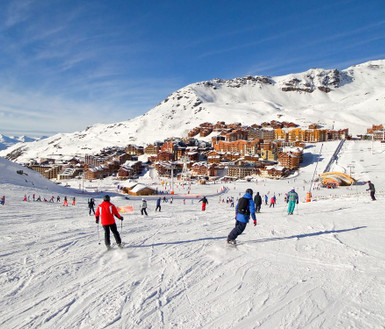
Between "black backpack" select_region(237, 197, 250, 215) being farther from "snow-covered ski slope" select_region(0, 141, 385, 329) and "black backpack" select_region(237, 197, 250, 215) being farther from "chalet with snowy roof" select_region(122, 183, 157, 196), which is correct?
"chalet with snowy roof" select_region(122, 183, 157, 196)

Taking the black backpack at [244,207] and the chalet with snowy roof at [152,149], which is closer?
the black backpack at [244,207]

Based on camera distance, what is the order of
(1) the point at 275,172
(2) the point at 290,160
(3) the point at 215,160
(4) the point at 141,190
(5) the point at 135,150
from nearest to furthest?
(4) the point at 141,190 → (1) the point at 275,172 → (2) the point at 290,160 → (3) the point at 215,160 → (5) the point at 135,150

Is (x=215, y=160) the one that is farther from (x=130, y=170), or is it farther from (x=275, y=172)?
(x=130, y=170)

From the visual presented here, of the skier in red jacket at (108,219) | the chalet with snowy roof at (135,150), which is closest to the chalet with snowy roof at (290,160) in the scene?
the chalet with snowy roof at (135,150)

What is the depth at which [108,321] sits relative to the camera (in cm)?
241

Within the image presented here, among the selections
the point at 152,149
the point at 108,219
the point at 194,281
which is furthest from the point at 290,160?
the point at 194,281

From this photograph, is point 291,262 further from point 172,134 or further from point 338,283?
point 172,134

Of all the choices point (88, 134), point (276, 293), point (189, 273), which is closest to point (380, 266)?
point (276, 293)

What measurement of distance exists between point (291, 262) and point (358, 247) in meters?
1.67

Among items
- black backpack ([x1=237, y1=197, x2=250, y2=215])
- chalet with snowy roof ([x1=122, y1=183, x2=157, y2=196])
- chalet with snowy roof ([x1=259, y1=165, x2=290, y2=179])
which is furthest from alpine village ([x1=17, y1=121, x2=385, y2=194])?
black backpack ([x1=237, y1=197, x2=250, y2=215])

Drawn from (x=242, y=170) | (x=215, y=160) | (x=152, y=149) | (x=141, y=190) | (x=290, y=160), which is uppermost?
(x=152, y=149)

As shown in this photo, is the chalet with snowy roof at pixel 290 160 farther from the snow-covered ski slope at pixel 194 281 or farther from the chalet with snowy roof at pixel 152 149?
the snow-covered ski slope at pixel 194 281

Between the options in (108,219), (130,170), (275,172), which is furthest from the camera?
(130,170)

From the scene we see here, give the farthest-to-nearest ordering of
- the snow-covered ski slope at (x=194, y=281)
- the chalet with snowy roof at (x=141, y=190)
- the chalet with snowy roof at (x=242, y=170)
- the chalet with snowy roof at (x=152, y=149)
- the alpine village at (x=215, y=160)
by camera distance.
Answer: the chalet with snowy roof at (x=152, y=149), the alpine village at (x=215, y=160), the chalet with snowy roof at (x=242, y=170), the chalet with snowy roof at (x=141, y=190), the snow-covered ski slope at (x=194, y=281)
